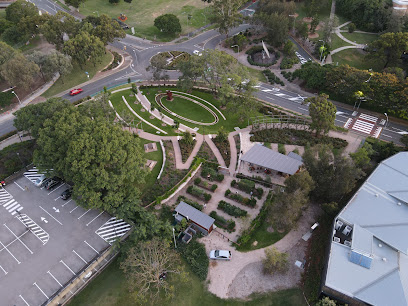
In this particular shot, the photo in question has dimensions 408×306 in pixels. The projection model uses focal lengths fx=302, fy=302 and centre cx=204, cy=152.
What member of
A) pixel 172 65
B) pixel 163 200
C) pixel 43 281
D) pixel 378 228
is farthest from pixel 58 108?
pixel 378 228

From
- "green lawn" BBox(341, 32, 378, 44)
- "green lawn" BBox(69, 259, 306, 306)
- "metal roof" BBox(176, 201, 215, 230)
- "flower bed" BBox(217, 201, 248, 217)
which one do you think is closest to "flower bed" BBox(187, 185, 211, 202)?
"flower bed" BBox(217, 201, 248, 217)

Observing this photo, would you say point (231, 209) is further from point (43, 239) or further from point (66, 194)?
point (43, 239)

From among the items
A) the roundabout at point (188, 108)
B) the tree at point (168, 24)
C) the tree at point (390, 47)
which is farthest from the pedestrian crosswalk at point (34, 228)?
the tree at point (390, 47)

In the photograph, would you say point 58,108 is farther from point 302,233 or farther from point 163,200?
point 302,233

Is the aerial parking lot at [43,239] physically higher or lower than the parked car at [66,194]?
lower

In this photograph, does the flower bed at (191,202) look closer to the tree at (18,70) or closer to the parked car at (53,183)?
the parked car at (53,183)

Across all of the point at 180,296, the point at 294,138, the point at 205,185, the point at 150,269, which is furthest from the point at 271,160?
the point at 150,269
